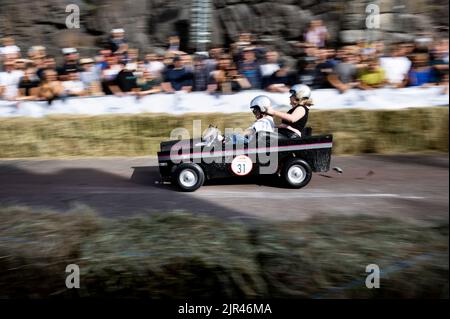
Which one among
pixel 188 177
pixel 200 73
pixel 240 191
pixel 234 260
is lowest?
pixel 234 260

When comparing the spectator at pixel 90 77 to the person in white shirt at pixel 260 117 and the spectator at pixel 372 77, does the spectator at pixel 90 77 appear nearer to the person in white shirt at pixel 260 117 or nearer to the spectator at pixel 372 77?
the person in white shirt at pixel 260 117

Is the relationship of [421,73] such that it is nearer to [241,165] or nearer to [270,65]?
[270,65]

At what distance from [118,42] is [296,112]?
64.5 inches

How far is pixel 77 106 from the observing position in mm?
4699

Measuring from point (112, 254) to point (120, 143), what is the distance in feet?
6.47

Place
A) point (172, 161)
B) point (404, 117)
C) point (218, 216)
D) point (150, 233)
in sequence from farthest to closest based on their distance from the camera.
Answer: point (404, 117)
point (172, 161)
point (218, 216)
point (150, 233)

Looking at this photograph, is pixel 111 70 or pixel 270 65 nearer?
pixel 111 70

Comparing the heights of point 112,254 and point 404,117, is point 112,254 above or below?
below

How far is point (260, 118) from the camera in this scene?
4.39 m

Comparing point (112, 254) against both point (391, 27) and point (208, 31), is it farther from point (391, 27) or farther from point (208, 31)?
point (391, 27)

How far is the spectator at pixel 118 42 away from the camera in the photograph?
440 cm

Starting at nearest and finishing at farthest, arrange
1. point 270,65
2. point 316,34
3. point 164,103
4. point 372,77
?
point 164,103, point 372,77, point 270,65, point 316,34

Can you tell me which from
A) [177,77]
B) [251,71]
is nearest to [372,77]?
[251,71]
